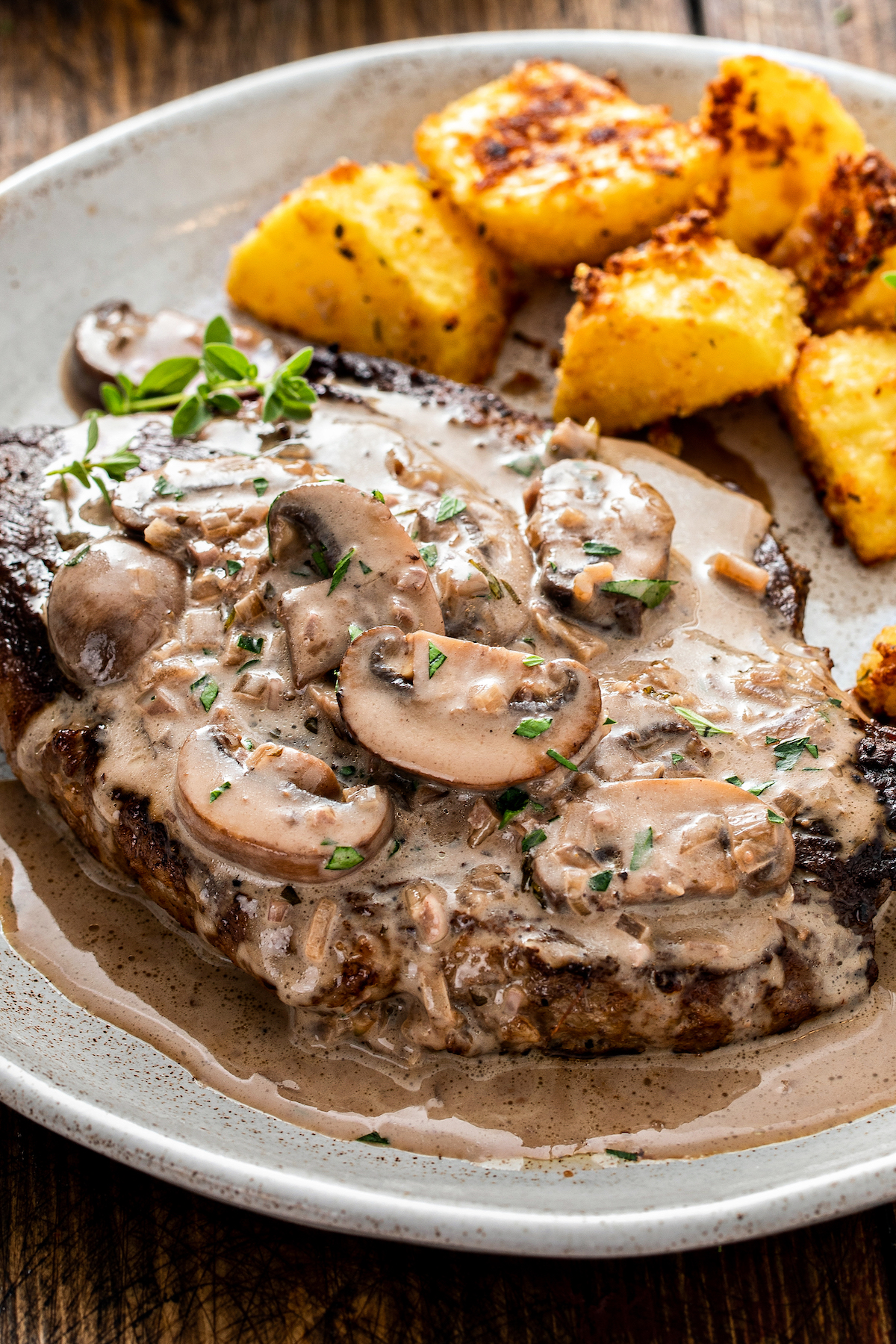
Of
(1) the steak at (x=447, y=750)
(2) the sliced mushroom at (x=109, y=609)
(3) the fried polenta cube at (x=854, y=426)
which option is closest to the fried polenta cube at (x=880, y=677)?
(1) the steak at (x=447, y=750)

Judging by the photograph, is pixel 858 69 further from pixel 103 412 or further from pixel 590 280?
pixel 103 412

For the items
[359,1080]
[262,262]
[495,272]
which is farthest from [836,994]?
[262,262]

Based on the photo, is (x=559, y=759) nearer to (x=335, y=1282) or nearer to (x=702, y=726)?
(x=702, y=726)

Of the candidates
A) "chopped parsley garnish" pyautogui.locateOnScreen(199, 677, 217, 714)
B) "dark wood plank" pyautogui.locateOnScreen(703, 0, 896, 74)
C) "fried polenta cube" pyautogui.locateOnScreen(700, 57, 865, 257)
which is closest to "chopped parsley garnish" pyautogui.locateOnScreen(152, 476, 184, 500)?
"chopped parsley garnish" pyautogui.locateOnScreen(199, 677, 217, 714)

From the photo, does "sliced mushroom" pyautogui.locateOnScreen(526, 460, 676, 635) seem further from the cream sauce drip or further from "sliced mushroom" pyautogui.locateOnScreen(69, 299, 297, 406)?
"sliced mushroom" pyautogui.locateOnScreen(69, 299, 297, 406)

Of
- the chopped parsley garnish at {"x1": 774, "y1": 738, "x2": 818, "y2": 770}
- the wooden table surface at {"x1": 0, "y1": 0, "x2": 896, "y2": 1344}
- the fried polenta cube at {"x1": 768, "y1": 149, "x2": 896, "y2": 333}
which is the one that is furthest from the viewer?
the fried polenta cube at {"x1": 768, "y1": 149, "x2": 896, "y2": 333}

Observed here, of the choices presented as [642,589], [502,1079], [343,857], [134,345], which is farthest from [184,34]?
[502,1079]
